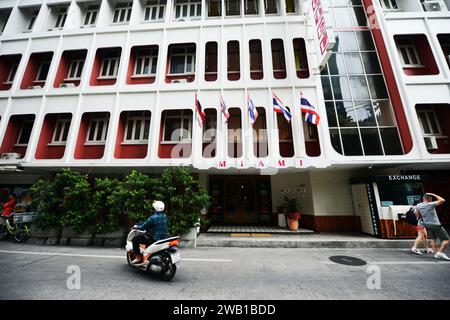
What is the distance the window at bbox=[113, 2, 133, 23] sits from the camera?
41.4ft

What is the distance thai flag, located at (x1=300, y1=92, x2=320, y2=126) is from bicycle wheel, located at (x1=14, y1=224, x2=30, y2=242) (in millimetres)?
14219

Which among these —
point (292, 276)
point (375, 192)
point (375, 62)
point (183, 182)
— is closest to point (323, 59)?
point (375, 62)

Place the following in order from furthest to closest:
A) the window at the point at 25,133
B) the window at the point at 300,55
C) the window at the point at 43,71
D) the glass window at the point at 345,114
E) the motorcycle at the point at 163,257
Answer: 1. the window at the point at 43,71
2. the window at the point at 25,133
3. the window at the point at 300,55
4. the glass window at the point at 345,114
5. the motorcycle at the point at 163,257

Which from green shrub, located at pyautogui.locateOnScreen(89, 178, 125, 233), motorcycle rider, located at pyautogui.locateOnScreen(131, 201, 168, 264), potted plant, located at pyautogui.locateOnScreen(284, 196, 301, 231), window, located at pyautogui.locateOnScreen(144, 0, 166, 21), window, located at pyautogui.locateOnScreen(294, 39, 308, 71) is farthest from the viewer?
window, located at pyautogui.locateOnScreen(144, 0, 166, 21)

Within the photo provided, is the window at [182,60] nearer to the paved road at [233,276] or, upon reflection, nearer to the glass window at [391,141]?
the paved road at [233,276]

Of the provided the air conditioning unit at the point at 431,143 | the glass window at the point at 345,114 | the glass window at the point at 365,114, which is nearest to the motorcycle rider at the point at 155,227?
the glass window at the point at 345,114

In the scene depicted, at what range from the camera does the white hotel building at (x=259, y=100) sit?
906cm

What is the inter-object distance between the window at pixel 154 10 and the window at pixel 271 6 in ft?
22.5

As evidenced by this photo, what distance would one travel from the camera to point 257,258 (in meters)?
6.54

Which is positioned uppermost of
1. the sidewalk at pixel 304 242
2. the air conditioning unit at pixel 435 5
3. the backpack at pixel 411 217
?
the air conditioning unit at pixel 435 5

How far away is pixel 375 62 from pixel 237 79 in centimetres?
775

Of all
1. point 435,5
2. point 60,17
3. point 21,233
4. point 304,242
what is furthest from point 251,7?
point 21,233

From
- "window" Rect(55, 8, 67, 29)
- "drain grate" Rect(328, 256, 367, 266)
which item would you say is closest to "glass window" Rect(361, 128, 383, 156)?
"drain grate" Rect(328, 256, 367, 266)

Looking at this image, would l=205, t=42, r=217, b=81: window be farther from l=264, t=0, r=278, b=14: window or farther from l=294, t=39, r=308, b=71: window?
l=294, t=39, r=308, b=71: window
